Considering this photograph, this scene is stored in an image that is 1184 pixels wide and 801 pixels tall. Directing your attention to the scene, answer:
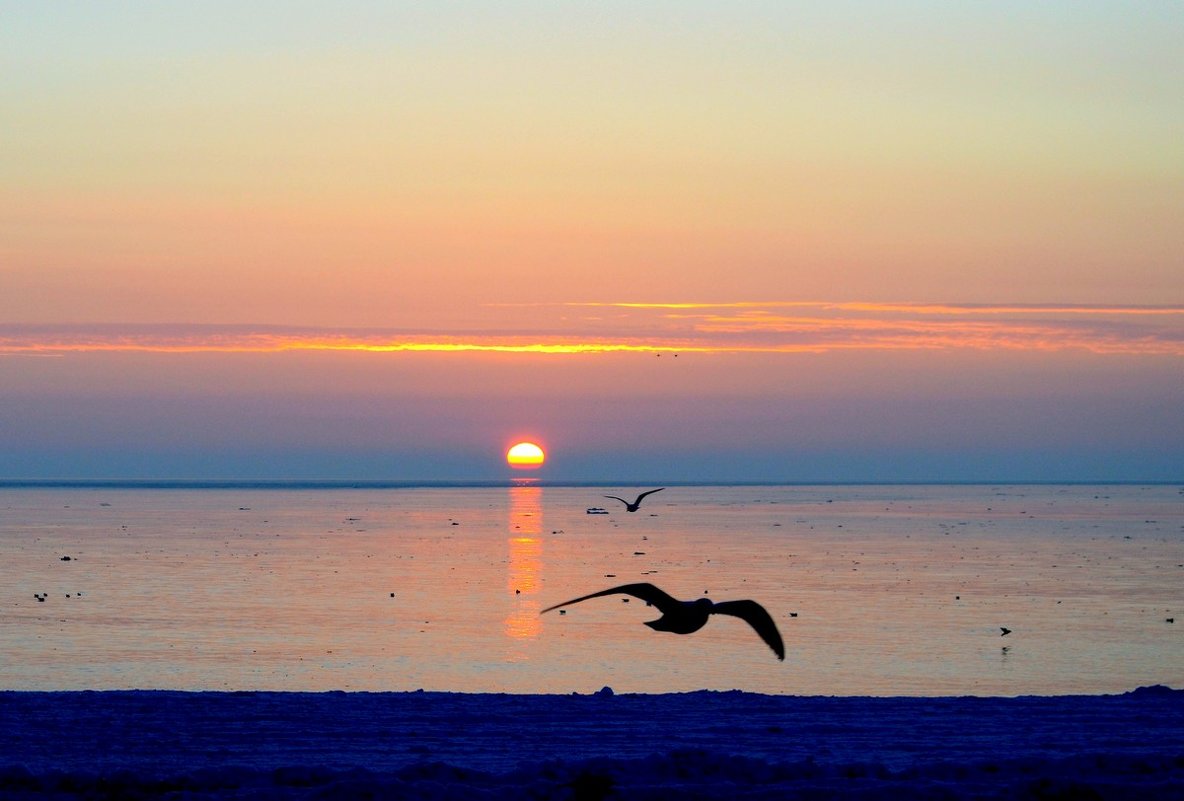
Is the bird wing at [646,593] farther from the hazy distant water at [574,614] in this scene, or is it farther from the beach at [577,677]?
the hazy distant water at [574,614]

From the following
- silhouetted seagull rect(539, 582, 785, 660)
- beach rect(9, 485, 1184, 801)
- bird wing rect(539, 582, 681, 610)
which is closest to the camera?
bird wing rect(539, 582, 681, 610)

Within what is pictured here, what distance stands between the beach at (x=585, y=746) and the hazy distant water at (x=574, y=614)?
7.89 metres

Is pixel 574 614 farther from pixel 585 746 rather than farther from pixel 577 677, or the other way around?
pixel 585 746

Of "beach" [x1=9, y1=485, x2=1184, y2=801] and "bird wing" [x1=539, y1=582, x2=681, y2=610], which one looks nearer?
"bird wing" [x1=539, y1=582, x2=681, y2=610]

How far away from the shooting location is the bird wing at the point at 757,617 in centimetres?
1246

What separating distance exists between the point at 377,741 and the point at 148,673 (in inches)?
576

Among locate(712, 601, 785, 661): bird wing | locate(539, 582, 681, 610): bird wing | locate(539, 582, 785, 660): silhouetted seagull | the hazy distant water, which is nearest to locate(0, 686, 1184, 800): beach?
locate(712, 601, 785, 661): bird wing

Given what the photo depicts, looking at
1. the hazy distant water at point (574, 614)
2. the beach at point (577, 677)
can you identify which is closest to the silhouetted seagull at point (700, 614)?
the beach at point (577, 677)

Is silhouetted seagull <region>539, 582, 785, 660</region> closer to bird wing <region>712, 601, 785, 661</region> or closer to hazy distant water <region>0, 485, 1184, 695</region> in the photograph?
bird wing <region>712, 601, 785, 661</region>

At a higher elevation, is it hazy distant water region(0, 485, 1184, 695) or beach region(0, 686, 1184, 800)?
hazy distant water region(0, 485, 1184, 695)

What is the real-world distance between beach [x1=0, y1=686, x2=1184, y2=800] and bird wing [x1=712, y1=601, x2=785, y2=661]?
1.36m

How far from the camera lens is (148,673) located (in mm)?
29766

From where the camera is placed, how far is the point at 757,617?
12930 mm

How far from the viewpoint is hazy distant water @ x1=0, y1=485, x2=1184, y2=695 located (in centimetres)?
3011
